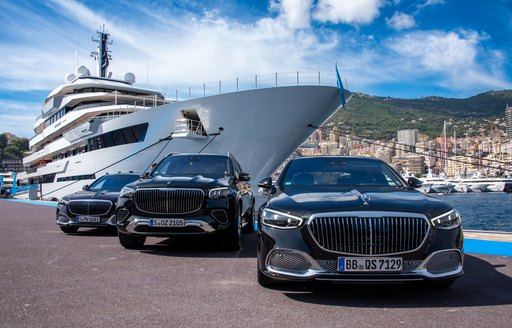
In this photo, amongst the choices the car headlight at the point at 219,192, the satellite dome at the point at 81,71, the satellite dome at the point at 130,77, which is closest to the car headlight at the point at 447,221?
the car headlight at the point at 219,192

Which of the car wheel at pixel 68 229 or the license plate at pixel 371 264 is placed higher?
the license plate at pixel 371 264

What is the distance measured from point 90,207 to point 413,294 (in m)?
6.53

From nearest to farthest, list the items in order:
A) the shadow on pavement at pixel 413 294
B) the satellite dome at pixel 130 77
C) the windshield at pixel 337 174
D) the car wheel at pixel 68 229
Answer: the shadow on pavement at pixel 413 294 < the windshield at pixel 337 174 < the car wheel at pixel 68 229 < the satellite dome at pixel 130 77

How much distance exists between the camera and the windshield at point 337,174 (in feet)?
15.9

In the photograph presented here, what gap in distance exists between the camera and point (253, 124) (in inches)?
666

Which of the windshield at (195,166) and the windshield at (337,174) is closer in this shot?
the windshield at (337,174)

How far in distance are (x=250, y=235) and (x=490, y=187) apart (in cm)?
8610

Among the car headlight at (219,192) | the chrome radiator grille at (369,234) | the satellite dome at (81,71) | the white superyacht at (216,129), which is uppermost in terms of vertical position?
the satellite dome at (81,71)

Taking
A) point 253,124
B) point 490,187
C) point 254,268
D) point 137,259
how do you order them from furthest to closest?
point 490,187, point 253,124, point 137,259, point 254,268

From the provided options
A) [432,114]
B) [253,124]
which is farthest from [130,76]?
[432,114]

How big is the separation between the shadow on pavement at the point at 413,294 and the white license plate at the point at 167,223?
222cm

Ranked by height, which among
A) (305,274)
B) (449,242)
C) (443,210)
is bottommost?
(305,274)

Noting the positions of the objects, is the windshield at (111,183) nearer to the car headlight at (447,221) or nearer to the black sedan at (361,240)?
the black sedan at (361,240)

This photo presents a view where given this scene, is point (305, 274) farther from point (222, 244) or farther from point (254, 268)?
point (222, 244)
